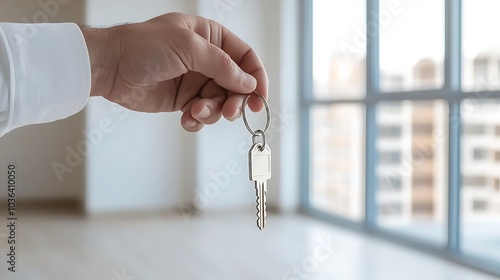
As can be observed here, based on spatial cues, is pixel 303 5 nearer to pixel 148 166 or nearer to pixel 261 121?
pixel 261 121

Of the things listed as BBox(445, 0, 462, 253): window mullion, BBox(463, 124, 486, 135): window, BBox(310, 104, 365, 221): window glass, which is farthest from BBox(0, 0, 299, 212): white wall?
BBox(463, 124, 486, 135): window

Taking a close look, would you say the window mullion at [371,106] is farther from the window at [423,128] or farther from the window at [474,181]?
the window at [474,181]

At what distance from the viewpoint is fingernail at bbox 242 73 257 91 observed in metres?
1.10

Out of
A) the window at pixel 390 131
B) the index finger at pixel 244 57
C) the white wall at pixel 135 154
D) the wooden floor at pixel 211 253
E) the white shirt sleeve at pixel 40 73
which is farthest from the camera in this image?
the white wall at pixel 135 154

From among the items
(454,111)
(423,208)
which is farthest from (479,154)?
(423,208)

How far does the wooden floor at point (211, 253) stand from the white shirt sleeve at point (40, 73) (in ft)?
5.80

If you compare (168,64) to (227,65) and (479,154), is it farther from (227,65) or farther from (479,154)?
(479,154)

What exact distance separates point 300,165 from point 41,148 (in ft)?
7.40

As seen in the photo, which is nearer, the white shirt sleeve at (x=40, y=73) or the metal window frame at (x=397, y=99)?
the white shirt sleeve at (x=40, y=73)

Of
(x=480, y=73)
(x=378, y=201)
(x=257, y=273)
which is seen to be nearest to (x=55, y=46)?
(x=257, y=273)

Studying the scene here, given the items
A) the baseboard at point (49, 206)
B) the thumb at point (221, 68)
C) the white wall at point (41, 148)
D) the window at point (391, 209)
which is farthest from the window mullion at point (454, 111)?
the white wall at point (41, 148)

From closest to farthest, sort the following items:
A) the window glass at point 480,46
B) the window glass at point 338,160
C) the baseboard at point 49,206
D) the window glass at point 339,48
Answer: the window glass at point 480,46, the window glass at point 339,48, the window glass at point 338,160, the baseboard at point 49,206

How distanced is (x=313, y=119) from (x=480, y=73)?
181 centimetres

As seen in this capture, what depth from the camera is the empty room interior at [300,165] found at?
9.68ft
